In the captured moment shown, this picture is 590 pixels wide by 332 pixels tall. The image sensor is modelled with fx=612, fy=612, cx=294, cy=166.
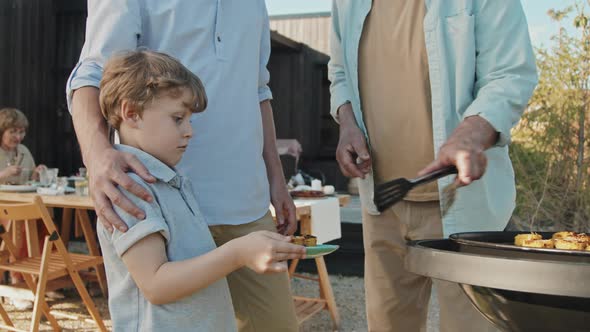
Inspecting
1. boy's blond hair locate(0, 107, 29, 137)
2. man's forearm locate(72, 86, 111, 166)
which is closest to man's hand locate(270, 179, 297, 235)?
man's forearm locate(72, 86, 111, 166)

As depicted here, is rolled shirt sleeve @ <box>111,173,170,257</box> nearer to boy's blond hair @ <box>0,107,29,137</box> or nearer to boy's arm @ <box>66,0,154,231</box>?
boy's arm @ <box>66,0,154,231</box>

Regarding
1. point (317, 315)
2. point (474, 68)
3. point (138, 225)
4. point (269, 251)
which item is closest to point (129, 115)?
point (138, 225)

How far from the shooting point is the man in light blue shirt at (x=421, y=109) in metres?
1.63

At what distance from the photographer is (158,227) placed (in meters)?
1.22

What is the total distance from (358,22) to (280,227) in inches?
27.3

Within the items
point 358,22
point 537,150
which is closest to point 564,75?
point 537,150

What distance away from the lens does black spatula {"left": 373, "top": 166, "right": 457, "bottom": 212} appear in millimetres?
1255

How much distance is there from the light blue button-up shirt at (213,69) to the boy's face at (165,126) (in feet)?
0.70

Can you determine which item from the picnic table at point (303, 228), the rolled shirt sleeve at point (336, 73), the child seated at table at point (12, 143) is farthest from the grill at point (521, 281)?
the child seated at table at point (12, 143)

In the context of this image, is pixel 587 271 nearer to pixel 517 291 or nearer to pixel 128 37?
pixel 517 291

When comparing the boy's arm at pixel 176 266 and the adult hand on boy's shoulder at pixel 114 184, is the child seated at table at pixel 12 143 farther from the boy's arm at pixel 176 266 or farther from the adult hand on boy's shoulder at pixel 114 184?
the boy's arm at pixel 176 266

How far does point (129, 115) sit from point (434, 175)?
0.66m

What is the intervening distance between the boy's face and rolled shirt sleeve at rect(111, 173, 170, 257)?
9cm

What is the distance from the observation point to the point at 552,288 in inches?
36.7
